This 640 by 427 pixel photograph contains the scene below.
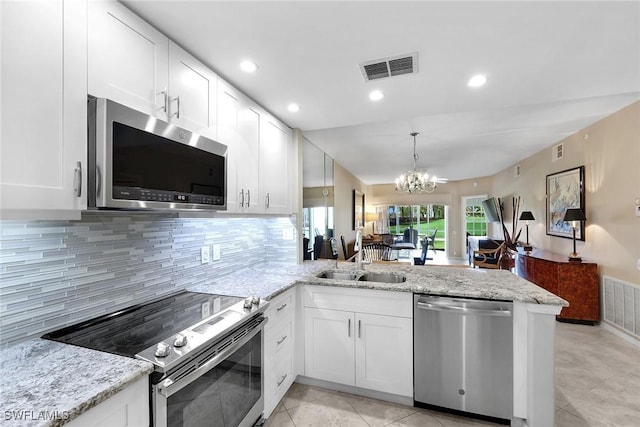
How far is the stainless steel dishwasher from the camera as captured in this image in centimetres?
182

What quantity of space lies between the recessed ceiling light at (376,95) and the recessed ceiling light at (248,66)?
3.02ft

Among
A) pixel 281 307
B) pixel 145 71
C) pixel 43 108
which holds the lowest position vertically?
pixel 281 307

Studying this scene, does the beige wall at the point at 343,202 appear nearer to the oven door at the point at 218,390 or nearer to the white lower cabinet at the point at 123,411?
the oven door at the point at 218,390

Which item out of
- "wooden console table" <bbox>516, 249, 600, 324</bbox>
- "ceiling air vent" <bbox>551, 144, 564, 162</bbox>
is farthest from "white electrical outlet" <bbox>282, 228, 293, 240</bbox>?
"ceiling air vent" <bbox>551, 144, 564, 162</bbox>

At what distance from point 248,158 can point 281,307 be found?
116 centimetres

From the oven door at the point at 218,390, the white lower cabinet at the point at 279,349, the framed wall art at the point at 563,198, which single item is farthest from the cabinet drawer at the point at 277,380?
the framed wall art at the point at 563,198

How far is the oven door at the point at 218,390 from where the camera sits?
3.55ft

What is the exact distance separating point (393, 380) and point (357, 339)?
388 mm

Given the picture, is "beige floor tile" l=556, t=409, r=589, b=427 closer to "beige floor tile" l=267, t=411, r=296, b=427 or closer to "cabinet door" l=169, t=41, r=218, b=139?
"beige floor tile" l=267, t=411, r=296, b=427

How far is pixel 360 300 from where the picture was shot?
6.98 feet

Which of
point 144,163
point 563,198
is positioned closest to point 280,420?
point 144,163

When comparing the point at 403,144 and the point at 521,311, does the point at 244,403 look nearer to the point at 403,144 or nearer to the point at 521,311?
the point at 521,311

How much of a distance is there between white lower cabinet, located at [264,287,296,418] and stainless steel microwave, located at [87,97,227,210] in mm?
893

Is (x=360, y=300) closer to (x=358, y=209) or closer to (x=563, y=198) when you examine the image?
(x=563, y=198)
